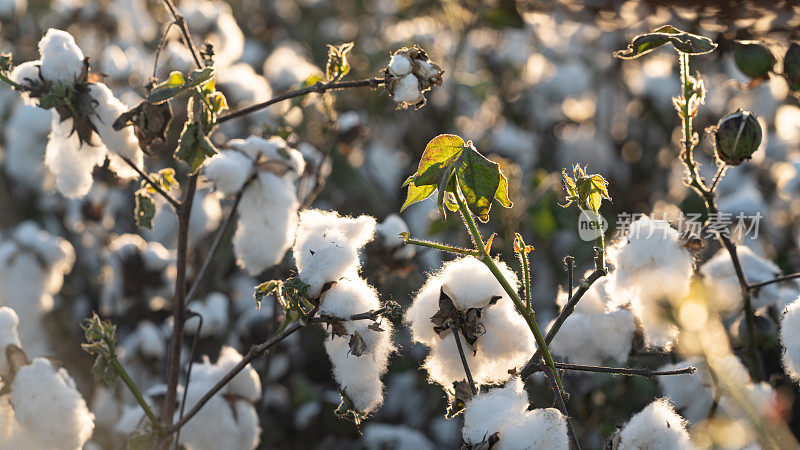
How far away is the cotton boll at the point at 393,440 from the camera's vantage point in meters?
1.75

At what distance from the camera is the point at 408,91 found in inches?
35.9

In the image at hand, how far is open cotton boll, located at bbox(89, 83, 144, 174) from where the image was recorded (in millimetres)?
1017

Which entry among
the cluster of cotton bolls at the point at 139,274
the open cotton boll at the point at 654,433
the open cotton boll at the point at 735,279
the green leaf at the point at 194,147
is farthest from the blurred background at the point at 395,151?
the open cotton boll at the point at 654,433

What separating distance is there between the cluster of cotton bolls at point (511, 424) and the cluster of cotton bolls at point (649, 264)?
0.91ft

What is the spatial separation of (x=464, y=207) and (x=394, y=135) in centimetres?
234

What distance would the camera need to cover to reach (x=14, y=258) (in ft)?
6.28

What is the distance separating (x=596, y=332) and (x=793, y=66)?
0.42 m

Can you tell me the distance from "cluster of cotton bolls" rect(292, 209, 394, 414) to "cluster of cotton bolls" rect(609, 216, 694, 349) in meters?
0.33

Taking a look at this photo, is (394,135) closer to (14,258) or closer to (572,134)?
(572,134)

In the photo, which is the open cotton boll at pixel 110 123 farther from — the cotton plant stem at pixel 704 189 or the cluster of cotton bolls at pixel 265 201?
the cotton plant stem at pixel 704 189

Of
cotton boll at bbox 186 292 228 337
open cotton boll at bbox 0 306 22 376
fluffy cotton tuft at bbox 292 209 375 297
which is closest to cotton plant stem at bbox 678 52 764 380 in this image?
fluffy cotton tuft at bbox 292 209 375 297

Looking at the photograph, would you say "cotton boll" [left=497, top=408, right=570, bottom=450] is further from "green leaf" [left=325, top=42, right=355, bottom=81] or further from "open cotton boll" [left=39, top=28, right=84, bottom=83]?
"open cotton boll" [left=39, top=28, right=84, bottom=83]

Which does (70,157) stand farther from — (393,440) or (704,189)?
(393,440)

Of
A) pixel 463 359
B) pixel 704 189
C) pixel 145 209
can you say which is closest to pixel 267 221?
pixel 145 209
